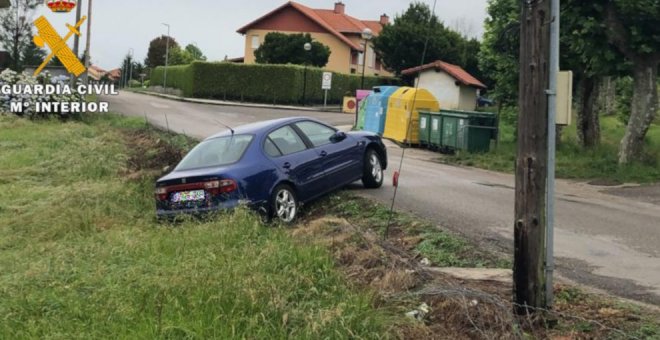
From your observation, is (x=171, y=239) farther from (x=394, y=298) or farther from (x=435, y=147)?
(x=435, y=147)

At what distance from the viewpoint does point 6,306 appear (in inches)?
200

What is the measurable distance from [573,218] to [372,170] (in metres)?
3.44

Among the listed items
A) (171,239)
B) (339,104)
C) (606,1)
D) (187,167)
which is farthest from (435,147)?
(339,104)

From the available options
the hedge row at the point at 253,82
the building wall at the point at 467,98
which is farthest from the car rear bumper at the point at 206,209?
the hedge row at the point at 253,82

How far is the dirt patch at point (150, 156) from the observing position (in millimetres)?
12870

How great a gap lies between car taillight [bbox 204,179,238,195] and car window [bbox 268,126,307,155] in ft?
4.19

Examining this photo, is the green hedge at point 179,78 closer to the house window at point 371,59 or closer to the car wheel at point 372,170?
the house window at point 371,59

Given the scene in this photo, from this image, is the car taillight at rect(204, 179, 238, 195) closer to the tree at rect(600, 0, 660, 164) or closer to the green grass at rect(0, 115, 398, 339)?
the green grass at rect(0, 115, 398, 339)

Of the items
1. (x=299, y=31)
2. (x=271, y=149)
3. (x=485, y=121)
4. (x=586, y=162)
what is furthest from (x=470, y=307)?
(x=299, y=31)

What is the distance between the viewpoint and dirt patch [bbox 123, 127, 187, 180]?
507 inches

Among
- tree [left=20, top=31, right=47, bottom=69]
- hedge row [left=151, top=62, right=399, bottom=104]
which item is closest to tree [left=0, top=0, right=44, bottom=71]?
tree [left=20, top=31, right=47, bottom=69]

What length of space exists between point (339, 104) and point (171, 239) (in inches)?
1769

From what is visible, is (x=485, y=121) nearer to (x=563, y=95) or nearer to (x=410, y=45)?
(x=563, y=95)

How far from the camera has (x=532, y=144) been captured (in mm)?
4680
